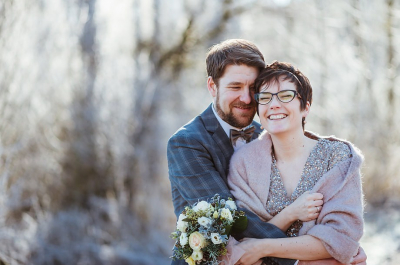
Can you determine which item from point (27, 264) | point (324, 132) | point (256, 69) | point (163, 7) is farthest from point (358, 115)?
point (256, 69)

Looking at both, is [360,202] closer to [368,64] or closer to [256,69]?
[256,69]

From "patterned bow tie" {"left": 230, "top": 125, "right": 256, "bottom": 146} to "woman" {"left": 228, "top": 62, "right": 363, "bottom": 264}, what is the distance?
0.13m

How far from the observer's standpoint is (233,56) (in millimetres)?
3209

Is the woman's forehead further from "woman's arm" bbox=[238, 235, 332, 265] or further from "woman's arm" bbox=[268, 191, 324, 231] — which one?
"woman's arm" bbox=[238, 235, 332, 265]

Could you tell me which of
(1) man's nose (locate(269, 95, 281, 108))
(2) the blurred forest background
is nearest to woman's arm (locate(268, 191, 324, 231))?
(1) man's nose (locate(269, 95, 281, 108))

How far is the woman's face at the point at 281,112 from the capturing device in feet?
9.74

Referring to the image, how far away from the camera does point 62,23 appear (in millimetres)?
8367

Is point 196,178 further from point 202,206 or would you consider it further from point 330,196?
point 330,196

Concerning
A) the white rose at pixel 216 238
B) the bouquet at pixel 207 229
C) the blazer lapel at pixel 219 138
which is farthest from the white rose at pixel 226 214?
the blazer lapel at pixel 219 138

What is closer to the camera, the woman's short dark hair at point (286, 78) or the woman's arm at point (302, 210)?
the woman's arm at point (302, 210)

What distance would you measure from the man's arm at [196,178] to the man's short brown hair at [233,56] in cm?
50

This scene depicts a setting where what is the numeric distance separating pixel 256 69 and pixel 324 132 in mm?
9124

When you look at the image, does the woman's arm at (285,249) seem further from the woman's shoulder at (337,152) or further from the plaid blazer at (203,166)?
the woman's shoulder at (337,152)

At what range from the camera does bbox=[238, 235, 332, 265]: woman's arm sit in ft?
9.12
